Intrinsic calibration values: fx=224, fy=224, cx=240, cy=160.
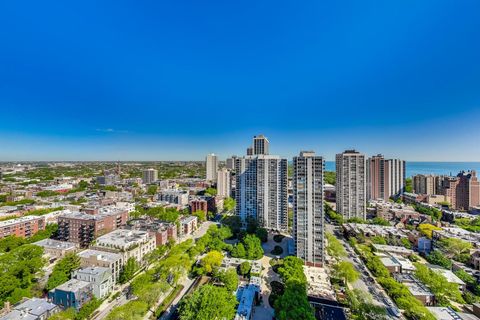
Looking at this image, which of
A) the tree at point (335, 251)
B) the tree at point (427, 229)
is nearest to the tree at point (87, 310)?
the tree at point (335, 251)

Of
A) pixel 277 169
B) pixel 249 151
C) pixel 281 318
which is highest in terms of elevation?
pixel 249 151

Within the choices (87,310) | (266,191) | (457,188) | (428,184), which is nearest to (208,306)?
(87,310)

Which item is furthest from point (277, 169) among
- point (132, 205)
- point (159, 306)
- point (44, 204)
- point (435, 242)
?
point (44, 204)

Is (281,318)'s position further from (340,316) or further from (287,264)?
(287,264)

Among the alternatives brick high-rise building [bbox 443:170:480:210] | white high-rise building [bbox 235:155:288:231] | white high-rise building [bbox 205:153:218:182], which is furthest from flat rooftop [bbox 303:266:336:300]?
white high-rise building [bbox 205:153:218:182]

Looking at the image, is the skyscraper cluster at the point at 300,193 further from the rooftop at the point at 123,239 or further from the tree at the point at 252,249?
the rooftop at the point at 123,239

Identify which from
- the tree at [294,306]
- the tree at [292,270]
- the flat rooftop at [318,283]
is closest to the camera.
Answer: the tree at [294,306]
